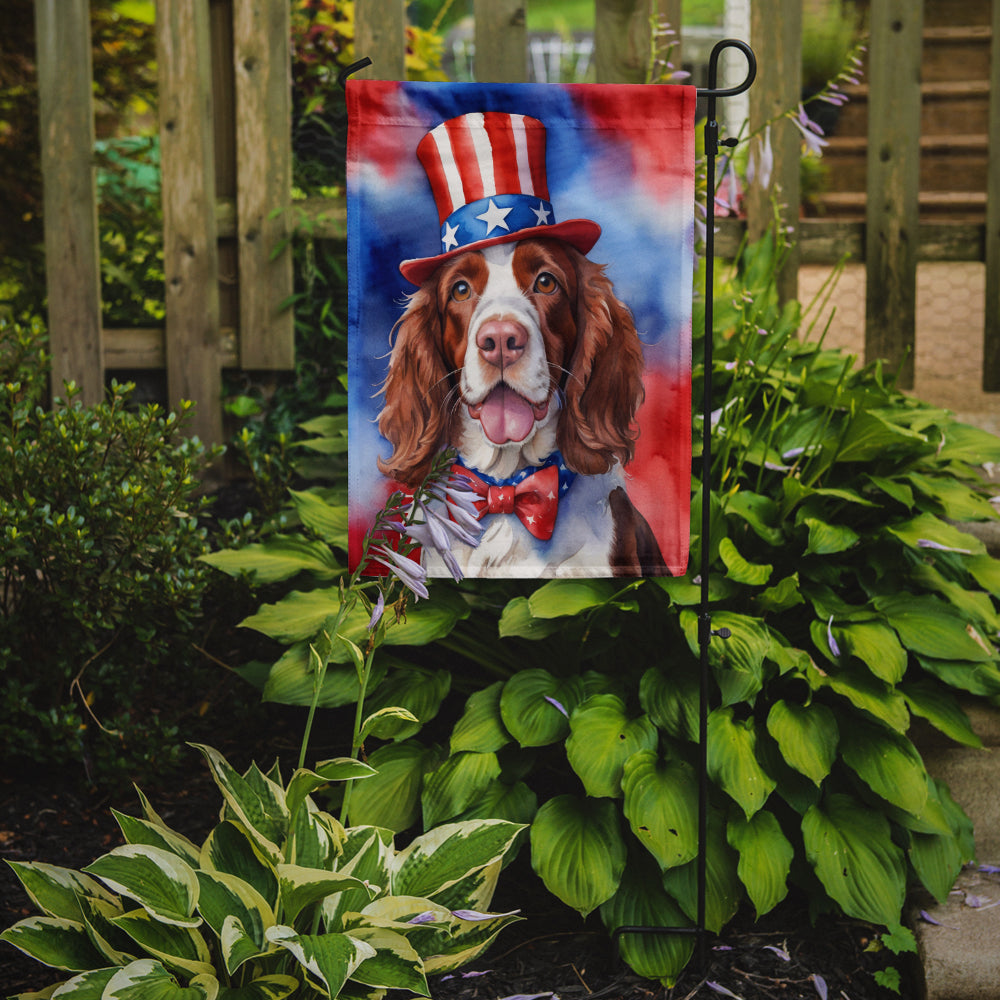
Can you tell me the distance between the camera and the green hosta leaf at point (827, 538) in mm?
2121

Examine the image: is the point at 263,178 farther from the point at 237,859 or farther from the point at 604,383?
the point at 237,859

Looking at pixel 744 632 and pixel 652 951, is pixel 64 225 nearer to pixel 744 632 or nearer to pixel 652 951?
pixel 744 632

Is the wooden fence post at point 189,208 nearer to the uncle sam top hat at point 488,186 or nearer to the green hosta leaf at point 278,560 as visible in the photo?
the green hosta leaf at point 278,560

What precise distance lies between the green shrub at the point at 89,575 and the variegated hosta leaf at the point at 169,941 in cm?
79

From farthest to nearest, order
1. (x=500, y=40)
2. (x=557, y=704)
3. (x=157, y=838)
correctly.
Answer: (x=500, y=40) → (x=557, y=704) → (x=157, y=838)

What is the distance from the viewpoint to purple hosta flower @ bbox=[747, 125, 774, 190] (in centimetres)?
236

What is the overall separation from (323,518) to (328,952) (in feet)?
3.98

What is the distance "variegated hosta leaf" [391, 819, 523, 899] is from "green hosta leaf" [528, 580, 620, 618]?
1.40ft

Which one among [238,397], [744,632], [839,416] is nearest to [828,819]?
[744,632]

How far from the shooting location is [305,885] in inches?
57.3

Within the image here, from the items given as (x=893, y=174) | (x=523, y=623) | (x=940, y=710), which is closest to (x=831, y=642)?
(x=940, y=710)

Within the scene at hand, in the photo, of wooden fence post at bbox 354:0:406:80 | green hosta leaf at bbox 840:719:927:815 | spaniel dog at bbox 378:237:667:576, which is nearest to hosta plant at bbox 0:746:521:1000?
spaniel dog at bbox 378:237:667:576

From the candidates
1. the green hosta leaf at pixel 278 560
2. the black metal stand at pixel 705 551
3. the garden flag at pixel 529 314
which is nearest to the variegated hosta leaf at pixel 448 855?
the black metal stand at pixel 705 551

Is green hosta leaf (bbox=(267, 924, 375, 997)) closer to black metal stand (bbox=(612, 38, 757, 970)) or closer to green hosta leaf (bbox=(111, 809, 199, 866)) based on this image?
green hosta leaf (bbox=(111, 809, 199, 866))
